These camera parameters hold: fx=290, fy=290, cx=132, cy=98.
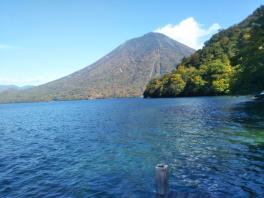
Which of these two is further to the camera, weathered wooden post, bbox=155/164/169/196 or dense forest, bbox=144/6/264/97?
dense forest, bbox=144/6/264/97

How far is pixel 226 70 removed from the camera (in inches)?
4978

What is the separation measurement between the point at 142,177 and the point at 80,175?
4.48 metres

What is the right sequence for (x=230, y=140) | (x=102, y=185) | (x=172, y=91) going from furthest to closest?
(x=172, y=91)
(x=230, y=140)
(x=102, y=185)

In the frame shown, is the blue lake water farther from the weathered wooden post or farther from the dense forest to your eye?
the dense forest

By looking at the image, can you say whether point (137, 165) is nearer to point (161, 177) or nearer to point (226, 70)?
point (161, 177)

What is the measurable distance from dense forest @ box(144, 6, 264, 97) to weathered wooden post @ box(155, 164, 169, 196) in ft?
158

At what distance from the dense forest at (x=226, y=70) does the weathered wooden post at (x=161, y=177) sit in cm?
4823

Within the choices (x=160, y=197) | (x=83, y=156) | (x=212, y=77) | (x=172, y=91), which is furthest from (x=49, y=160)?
(x=172, y=91)

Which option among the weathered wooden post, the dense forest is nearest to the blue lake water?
the weathered wooden post

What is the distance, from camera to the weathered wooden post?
11.4m

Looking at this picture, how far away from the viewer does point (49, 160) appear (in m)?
25.8

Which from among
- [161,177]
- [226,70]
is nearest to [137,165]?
[161,177]

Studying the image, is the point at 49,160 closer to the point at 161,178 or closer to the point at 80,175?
the point at 80,175

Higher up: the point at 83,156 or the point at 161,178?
the point at 161,178
